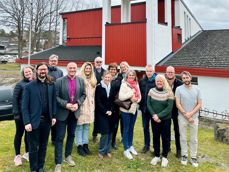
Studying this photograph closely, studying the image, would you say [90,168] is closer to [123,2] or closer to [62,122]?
[62,122]

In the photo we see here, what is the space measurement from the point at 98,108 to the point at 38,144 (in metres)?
1.33

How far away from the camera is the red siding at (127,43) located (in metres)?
12.7

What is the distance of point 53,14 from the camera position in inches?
1463

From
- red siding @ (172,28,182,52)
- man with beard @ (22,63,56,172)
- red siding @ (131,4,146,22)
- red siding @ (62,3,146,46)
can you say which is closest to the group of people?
man with beard @ (22,63,56,172)

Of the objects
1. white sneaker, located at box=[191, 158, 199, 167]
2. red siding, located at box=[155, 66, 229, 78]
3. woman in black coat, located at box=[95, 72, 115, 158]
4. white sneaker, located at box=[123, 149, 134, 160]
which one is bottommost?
white sneaker, located at box=[191, 158, 199, 167]

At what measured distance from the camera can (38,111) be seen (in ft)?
12.3

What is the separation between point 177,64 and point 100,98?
353 inches

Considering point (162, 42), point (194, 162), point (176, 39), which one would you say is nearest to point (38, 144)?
point (194, 162)

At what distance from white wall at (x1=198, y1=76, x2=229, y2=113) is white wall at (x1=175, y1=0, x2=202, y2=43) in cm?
Answer: 460

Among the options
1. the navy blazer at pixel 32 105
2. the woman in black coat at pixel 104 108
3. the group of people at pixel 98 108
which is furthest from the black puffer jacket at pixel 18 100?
the woman in black coat at pixel 104 108

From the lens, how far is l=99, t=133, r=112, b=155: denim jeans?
15.8ft

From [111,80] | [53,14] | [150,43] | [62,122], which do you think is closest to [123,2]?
[150,43]

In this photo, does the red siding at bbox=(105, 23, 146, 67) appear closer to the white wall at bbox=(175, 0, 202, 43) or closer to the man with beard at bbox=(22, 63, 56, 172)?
the white wall at bbox=(175, 0, 202, 43)

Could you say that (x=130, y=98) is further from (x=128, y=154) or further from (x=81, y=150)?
(x=81, y=150)
